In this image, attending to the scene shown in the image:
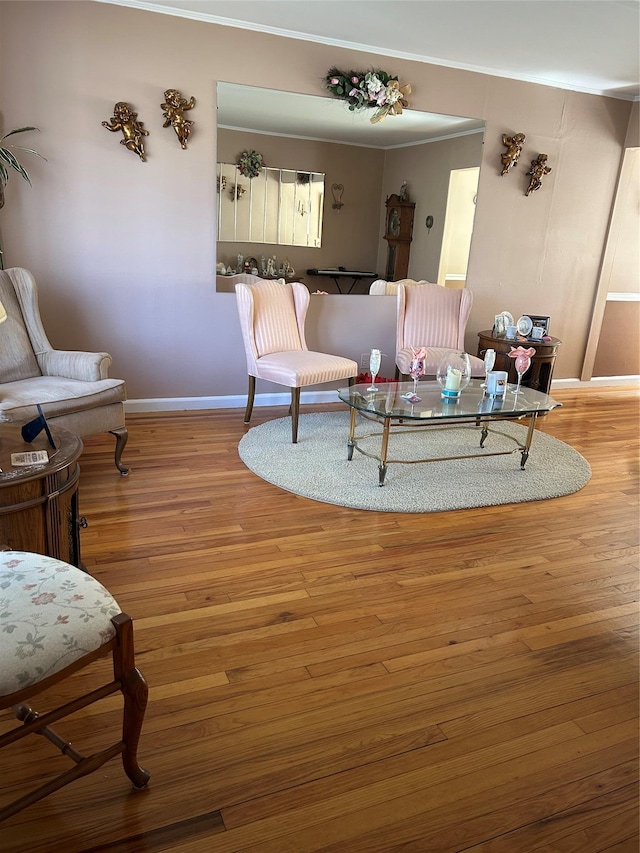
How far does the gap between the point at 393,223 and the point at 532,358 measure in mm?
1549

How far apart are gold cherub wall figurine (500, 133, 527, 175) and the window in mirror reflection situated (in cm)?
160

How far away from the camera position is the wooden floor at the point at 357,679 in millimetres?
1431

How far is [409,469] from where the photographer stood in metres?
3.62

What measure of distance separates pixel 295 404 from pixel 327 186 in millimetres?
1868

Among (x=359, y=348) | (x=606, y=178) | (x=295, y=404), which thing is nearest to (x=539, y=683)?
(x=295, y=404)

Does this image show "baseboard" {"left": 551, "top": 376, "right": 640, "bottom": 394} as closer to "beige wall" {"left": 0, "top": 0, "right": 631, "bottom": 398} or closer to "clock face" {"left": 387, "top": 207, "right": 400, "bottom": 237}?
"beige wall" {"left": 0, "top": 0, "right": 631, "bottom": 398}

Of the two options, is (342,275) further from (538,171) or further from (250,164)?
(538,171)

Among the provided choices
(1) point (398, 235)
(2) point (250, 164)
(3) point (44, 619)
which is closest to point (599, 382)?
(1) point (398, 235)

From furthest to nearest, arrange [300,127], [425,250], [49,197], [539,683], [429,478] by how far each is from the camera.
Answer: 1. [425,250]
2. [300,127]
3. [49,197]
4. [429,478]
5. [539,683]

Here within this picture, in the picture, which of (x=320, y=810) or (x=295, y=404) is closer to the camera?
(x=320, y=810)

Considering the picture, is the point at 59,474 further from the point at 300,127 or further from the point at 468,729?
the point at 300,127

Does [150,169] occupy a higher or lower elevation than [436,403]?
higher

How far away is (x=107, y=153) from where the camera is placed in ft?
12.7

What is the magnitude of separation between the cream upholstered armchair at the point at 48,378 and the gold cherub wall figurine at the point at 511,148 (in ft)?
12.0
